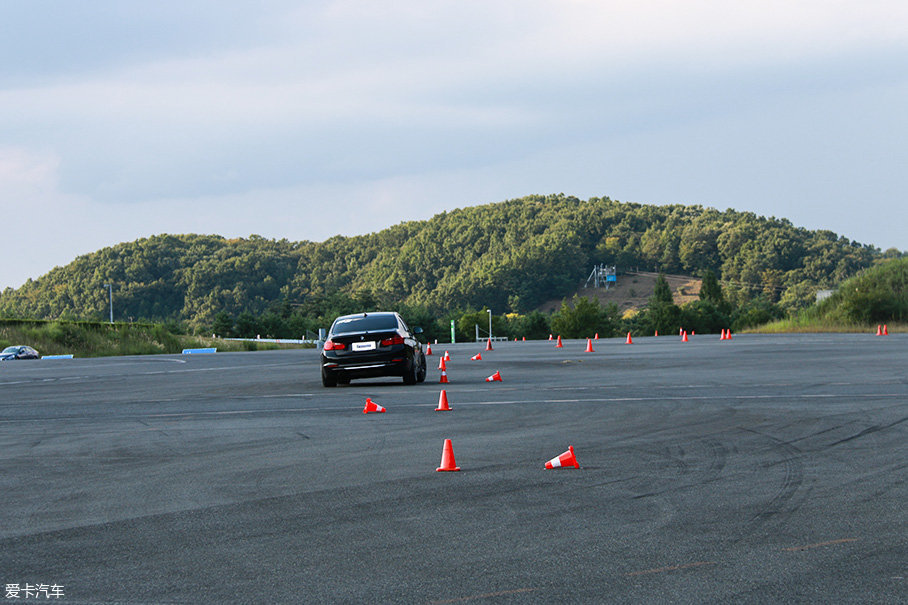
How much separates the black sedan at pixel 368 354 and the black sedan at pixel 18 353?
3551 cm

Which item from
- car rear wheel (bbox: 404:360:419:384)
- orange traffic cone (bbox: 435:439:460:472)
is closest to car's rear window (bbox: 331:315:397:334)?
car rear wheel (bbox: 404:360:419:384)

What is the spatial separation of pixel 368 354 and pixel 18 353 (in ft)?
123

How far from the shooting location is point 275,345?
273 ft

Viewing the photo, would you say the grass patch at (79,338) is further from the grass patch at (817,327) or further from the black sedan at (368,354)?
the grass patch at (817,327)

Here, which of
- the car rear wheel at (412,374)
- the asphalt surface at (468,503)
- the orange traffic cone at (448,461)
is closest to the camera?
the asphalt surface at (468,503)

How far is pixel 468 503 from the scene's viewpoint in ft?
23.6

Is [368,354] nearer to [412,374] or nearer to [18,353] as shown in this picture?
[412,374]

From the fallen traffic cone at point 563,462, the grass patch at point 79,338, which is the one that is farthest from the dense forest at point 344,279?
the fallen traffic cone at point 563,462

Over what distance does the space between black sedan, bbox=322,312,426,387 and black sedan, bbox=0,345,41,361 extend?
117 ft

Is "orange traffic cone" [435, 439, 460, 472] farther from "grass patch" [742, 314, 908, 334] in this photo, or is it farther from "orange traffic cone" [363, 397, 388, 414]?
"grass patch" [742, 314, 908, 334]

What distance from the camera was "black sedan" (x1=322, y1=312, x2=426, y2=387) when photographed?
2036 centimetres

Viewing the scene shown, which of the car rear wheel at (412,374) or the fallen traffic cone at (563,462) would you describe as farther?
the car rear wheel at (412,374)

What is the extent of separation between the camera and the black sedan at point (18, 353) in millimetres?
50156

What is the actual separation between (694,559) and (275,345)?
7958 centimetres
